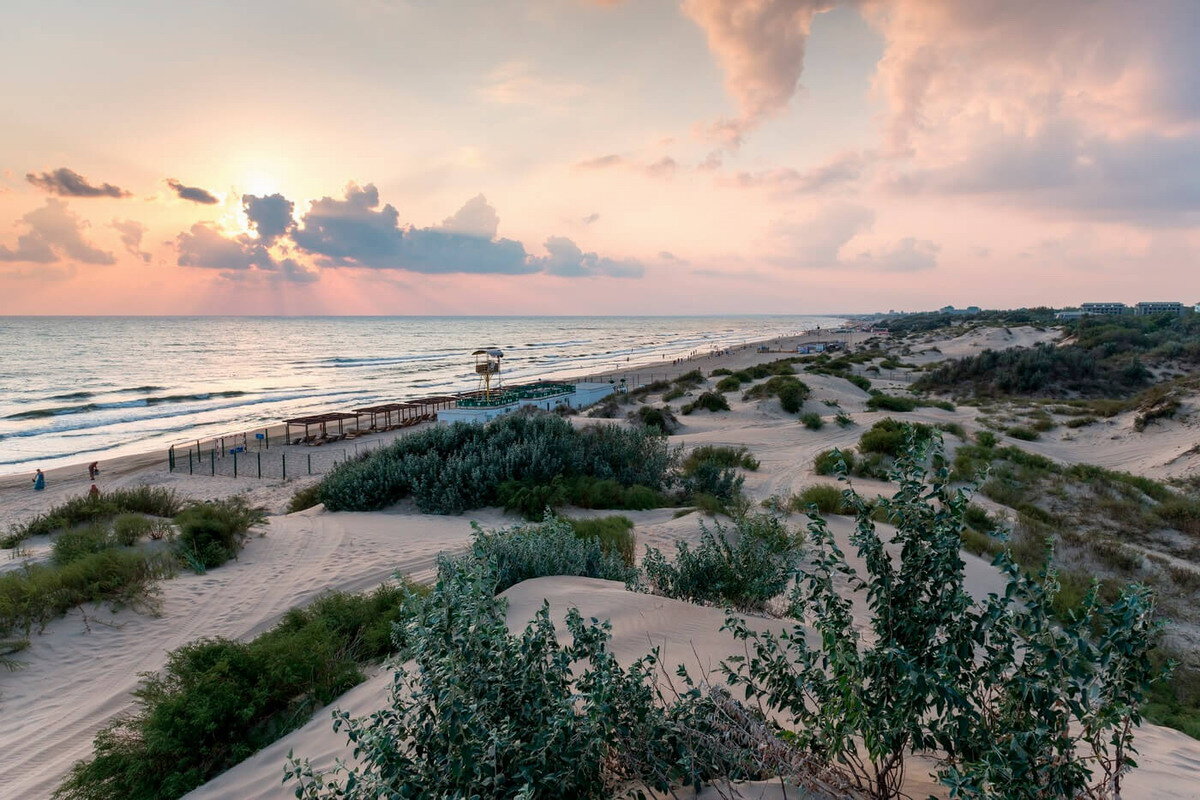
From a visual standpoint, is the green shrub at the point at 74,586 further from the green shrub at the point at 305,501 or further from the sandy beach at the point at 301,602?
the green shrub at the point at 305,501

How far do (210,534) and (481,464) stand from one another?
483cm

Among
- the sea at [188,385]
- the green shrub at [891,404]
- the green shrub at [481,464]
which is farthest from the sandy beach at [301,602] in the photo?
the sea at [188,385]

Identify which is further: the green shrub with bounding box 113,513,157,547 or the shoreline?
the shoreline

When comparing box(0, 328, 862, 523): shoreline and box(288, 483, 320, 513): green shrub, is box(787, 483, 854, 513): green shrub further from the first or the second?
box(0, 328, 862, 523): shoreline

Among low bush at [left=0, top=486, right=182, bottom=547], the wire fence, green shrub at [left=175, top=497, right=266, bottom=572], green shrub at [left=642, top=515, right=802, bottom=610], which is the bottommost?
the wire fence

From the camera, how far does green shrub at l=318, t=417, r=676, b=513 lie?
1218 centimetres

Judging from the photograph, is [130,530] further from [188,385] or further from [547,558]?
[188,385]

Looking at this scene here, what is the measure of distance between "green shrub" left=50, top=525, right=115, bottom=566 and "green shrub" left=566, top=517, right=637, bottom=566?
6.54m

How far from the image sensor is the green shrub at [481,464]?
12.2m

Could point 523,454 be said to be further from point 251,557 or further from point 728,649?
point 728,649

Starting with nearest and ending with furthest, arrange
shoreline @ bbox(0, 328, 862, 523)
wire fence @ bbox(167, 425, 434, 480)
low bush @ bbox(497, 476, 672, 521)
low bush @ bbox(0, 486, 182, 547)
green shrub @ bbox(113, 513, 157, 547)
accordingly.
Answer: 1. green shrub @ bbox(113, 513, 157, 547)
2. low bush @ bbox(0, 486, 182, 547)
3. low bush @ bbox(497, 476, 672, 521)
4. shoreline @ bbox(0, 328, 862, 523)
5. wire fence @ bbox(167, 425, 434, 480)

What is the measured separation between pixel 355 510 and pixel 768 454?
469 inches

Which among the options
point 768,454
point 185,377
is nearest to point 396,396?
point 185,377

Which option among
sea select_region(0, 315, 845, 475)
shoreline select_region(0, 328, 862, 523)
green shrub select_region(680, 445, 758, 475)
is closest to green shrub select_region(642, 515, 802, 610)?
green shrub select_region(680, 445, 758, 475)
